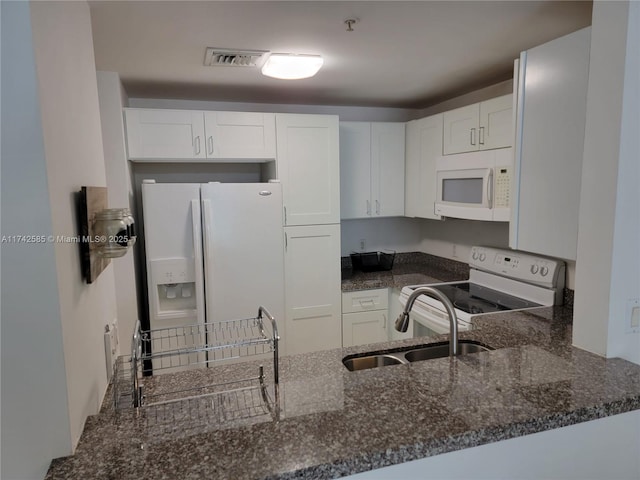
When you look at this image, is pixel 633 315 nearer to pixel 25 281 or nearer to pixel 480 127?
pixel 480 127

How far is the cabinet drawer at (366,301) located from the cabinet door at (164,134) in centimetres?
151

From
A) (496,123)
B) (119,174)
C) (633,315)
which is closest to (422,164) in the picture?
(496,123)

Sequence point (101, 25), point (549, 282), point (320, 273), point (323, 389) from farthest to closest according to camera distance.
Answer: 1. point (320, 273)
2. point (549, 282)
3. point (101, 25)
4. point (323, 389)

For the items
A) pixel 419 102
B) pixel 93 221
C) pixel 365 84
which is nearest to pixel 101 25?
pixel 93 221

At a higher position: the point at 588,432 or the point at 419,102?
the point at 419,102

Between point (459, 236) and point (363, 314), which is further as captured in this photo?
point (459, 236)

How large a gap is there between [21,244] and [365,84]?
245 centimetres

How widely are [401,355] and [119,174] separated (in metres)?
1.98

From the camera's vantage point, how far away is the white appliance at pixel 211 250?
100 inches

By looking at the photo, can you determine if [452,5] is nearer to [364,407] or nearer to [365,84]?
[365,84]

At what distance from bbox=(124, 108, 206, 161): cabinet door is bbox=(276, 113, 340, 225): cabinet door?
22.2 inches

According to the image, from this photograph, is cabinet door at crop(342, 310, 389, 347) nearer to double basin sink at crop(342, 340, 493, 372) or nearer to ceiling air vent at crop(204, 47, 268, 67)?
double basin sink at crop(342, 340, 493, 372)

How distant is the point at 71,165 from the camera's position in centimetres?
108

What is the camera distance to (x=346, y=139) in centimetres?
330
